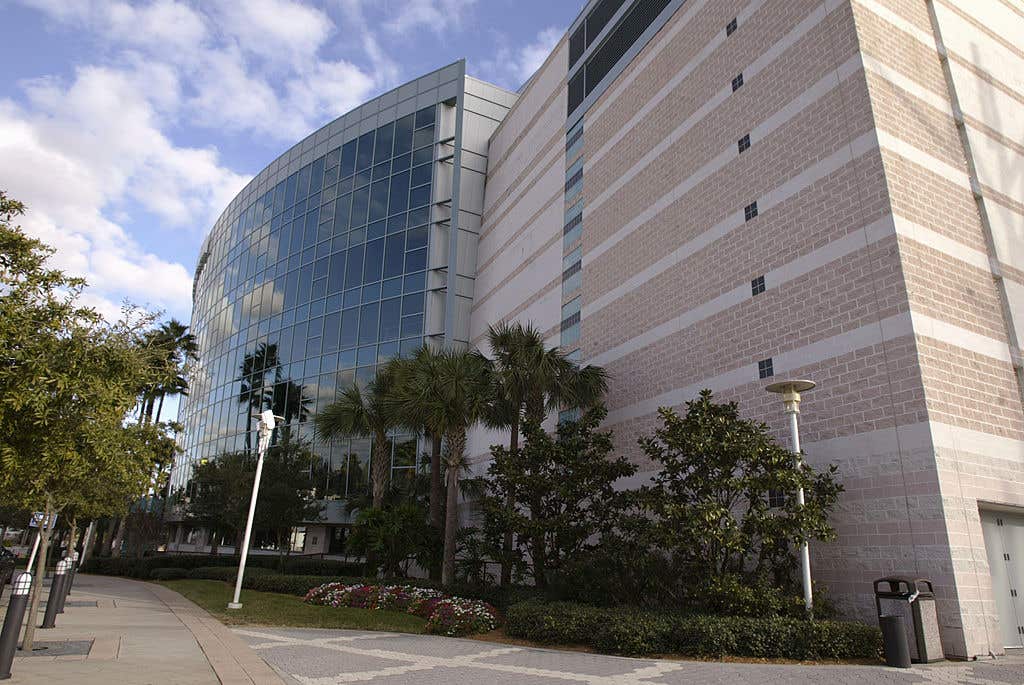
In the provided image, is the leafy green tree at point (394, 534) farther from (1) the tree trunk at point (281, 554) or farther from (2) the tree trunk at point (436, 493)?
(1) the tree trunk at point (281, 554)

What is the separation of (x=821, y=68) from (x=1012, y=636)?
1327cm

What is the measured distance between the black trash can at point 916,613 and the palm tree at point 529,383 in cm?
1037

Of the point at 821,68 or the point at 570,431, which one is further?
the point at 570,431

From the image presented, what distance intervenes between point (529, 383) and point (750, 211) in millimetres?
8104

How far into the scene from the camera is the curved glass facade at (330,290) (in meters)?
38.8

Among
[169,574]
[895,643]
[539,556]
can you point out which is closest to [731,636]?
[895,643]

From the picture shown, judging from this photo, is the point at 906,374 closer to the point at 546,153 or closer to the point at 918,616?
the point at 918,616

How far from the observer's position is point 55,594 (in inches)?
539

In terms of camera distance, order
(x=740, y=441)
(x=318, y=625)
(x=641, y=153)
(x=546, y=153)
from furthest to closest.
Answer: (x=546, y=153), (x=641, y=153), (x=318, y=625), (x=740, y=441)

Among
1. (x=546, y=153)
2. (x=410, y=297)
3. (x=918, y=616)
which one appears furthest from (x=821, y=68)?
(x=410, y=297)

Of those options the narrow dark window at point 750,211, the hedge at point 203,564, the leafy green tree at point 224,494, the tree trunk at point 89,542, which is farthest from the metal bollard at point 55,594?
the tree trunk at point 89,542

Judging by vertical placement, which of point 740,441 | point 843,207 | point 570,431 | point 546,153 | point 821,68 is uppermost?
point 546,153

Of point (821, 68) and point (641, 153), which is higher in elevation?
point (641, 153)

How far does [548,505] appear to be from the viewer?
18.9 meters
